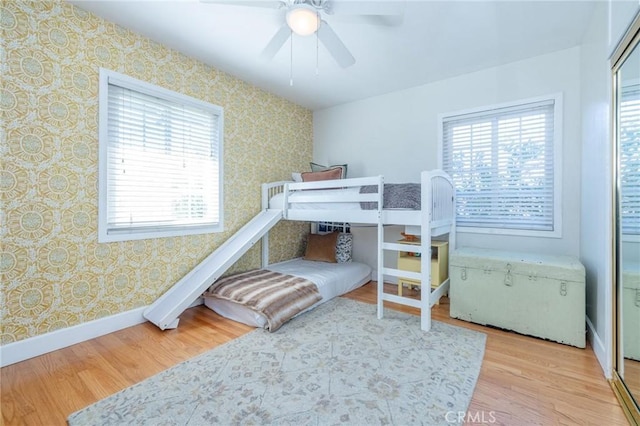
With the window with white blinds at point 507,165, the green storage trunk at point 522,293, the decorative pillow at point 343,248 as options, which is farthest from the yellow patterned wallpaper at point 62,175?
the window with white blinds at point 507,165

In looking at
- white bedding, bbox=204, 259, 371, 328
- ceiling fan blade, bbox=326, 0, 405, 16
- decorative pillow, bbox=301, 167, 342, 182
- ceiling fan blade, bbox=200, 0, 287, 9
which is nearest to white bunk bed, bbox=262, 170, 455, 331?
decorative pillow, bbox=301, 167, 342, 182

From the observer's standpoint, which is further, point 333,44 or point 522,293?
point 522,293

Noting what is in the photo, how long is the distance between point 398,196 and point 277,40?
5.20ft

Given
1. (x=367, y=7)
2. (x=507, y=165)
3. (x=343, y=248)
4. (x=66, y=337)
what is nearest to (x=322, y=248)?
(x=343, y=248)

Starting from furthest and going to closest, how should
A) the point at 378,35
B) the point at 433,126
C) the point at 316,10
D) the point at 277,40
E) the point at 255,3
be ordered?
the point at 433,126, the point at 378,35, the point at 277,40, the point at 316,10, the point at 255,3

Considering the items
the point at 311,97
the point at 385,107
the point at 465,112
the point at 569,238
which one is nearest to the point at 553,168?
the point at 569,238

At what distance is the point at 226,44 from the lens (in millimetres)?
2570

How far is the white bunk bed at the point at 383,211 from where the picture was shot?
91.9 inches

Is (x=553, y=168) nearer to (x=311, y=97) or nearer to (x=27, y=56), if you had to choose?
(x=311, y=97)

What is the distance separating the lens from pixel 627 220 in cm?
154

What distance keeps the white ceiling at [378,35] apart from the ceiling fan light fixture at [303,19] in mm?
285

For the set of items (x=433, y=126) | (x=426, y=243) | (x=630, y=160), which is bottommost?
(x=426, y=243)

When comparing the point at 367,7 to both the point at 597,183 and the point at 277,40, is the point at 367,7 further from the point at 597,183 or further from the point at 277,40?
the point at 597,183

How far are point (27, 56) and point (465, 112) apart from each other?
377 cm
